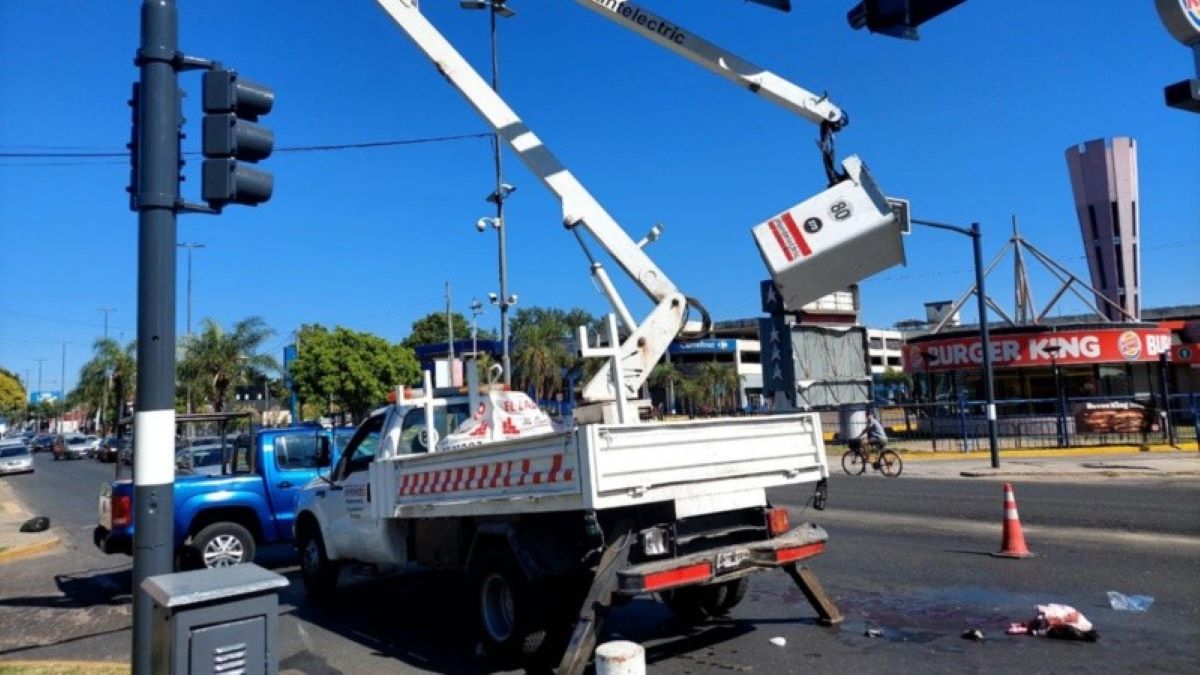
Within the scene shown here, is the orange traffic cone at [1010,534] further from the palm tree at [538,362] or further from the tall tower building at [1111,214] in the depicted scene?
the palm tree at [538,362]

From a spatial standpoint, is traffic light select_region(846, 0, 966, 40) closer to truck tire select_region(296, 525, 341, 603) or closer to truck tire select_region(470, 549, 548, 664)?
truck tire select_region(470, 549, 548, 664)

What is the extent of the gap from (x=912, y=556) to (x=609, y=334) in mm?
5155

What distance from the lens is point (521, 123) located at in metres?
10.1

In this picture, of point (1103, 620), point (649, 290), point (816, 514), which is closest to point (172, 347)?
point (649, 290)

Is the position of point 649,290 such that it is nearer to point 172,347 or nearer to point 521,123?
point 521,123

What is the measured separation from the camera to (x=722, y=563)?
230 inches

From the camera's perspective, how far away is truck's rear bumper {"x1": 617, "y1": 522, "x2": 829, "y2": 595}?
547cm

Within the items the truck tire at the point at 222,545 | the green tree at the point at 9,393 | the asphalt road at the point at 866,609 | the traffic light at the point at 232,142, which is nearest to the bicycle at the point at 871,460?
the asphalt road at the point at 866,609

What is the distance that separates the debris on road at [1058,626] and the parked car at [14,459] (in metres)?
41.5

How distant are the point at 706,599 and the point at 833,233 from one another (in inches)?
145

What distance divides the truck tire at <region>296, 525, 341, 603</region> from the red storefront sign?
28.3 metres

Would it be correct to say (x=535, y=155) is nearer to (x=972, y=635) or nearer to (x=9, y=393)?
(x=972, y=635)

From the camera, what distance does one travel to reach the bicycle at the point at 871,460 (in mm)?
20891

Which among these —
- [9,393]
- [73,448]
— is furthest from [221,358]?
[9,393]
